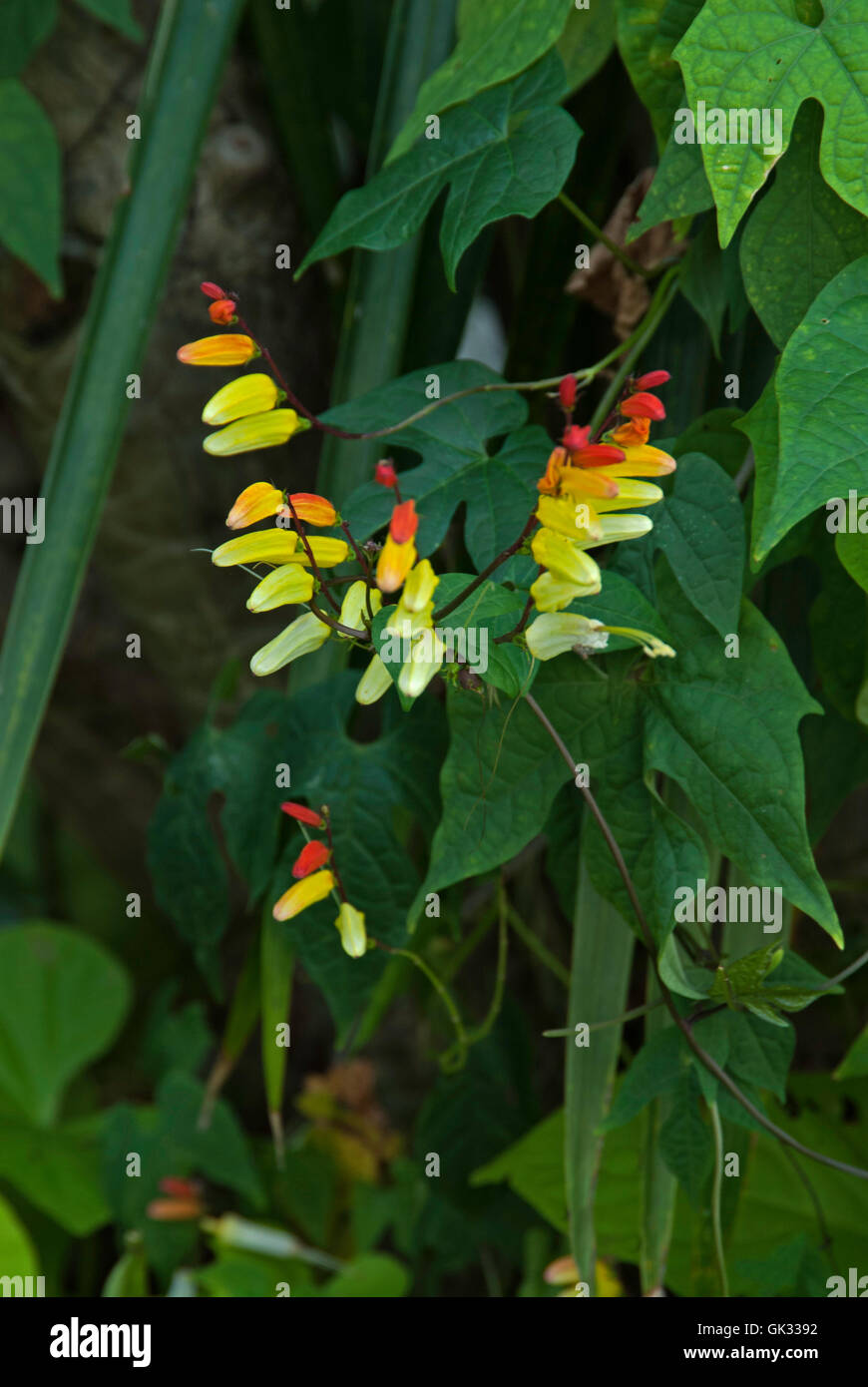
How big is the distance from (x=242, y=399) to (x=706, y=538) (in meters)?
0.18

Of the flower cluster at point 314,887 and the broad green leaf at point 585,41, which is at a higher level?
the broad green leaf at point 585,41

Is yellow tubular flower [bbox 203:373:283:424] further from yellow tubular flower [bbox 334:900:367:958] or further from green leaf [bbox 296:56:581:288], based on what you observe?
yellow tubular flower [bbox 334:900:367:958]

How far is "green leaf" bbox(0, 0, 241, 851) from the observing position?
1.85 ft

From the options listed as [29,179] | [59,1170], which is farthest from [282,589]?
[59,1170]

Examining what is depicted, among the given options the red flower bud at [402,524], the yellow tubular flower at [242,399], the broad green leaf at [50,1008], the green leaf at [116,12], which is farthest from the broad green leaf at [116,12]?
the broad green leaf at [50,1008]

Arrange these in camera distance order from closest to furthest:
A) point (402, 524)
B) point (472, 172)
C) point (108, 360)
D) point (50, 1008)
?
point (402, 524) → point (472, 172) → point (108, 360) → point (50, 1008)

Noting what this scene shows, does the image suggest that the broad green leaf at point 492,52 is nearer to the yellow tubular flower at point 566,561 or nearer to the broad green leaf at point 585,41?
the broad green leaf at point 585,41

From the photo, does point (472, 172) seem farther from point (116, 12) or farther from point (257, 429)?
point (116, 12)

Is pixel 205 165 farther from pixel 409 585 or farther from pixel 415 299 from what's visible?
pixel 409 585

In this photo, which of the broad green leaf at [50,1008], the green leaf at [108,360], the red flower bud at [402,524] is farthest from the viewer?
the broad green leaf at [50,1008]

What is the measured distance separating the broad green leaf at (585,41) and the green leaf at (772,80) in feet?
0.42

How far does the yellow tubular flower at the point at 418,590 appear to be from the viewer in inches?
12.3

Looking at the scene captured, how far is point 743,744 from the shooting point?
15.6 inches

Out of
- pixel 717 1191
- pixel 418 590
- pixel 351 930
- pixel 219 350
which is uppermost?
pixel 219 350
